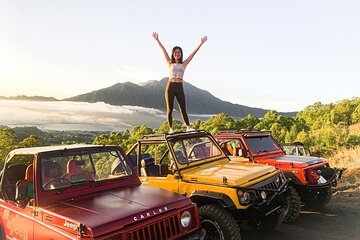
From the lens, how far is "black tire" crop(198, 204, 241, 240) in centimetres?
443

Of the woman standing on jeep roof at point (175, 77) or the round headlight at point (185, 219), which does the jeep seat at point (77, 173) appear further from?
the woman standing on jeep roof at point (175, 77)

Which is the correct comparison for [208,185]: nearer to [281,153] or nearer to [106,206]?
[106,206]

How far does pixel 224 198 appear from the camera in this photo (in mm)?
4594

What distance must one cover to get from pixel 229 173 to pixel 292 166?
8.44ft

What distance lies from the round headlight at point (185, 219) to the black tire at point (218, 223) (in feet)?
2.43

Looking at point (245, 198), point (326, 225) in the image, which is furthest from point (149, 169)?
point (326, 225)

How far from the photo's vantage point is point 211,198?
472 centimetres

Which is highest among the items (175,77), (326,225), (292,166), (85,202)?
(175,77)

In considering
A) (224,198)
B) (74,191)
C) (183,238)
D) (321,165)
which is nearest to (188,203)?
(183,238)

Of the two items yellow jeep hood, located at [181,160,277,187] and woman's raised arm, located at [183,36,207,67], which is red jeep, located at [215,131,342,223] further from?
woman's raised arm, located at [183,36,207,67]

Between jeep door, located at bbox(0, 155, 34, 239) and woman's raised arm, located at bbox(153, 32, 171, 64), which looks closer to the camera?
jeep door, located at bbox(0, 155, 34, 239)

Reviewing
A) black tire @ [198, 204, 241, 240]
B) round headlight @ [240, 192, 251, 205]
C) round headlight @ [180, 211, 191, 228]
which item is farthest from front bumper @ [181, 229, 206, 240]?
round headlight @ [240, 192, 251, 205]

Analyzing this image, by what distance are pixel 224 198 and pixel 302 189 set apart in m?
3.10

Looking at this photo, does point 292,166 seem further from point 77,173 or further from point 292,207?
point 77,173
